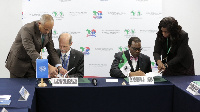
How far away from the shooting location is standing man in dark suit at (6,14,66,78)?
121 inches

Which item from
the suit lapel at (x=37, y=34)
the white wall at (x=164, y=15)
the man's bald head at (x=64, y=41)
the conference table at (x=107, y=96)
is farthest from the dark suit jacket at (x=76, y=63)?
the white wall at (x=164, y=15)

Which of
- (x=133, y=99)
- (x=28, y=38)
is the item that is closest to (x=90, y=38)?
(x=28, y=38)

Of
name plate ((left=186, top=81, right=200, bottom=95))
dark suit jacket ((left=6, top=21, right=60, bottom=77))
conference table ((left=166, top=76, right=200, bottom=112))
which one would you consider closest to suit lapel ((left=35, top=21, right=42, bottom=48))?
dark suit jacket ((left=6, top=21, right=60, bottom=77))

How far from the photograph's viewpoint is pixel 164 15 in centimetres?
566

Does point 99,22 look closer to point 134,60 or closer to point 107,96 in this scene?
point 134,60

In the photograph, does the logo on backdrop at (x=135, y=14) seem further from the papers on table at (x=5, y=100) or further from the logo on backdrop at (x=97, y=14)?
the papers on table at (x=5, y=100)

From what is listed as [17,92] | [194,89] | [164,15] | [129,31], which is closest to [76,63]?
[17,92]

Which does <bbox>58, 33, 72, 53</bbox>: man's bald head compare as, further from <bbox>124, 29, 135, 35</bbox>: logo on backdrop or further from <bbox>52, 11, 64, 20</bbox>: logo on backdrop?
<bbox>124, 29, 135, 35</bbox>: logo on backdrop

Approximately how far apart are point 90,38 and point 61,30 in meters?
0.55

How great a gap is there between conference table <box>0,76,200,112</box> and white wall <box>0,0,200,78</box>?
8.47 feet

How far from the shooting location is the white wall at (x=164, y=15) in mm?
5398

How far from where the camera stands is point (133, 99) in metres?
2.94

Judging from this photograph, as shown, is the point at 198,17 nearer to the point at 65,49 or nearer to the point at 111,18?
the point at 111,18

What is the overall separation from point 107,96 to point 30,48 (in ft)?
3.26
